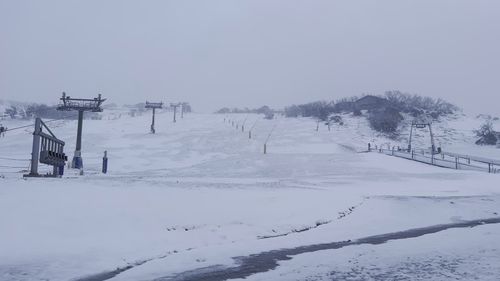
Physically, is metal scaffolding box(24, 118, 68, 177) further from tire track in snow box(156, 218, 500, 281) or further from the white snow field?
tire track in snow box(156, 218, 500, 281)

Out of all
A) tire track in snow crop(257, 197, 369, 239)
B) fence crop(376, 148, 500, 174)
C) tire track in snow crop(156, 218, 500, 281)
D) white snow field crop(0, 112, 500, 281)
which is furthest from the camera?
fence crop(376, 148, 500, 174)

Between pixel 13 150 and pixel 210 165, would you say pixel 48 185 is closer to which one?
pixel 210 165

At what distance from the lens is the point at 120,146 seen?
47656 millimetres

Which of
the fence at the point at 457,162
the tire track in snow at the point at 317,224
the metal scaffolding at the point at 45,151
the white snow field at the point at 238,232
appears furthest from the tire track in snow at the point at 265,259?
the fence at the point at 457,162

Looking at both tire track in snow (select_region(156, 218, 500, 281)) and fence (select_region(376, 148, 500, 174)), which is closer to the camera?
tire track in snow (select_region(156, 218, 500, 281))

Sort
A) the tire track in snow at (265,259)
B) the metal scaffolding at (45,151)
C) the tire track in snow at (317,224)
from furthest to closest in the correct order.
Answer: the metal scaffolding at (45,151) < the tire track in snow at (317,224) < the tire track in snow at (265,259)

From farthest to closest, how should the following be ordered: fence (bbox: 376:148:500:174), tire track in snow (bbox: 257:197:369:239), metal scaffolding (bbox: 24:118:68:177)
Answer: fence (bbox: 376:148:500:174) < metal scaffolding (bbox: 24:118:68:177) < tire track in snow (bbox: 257:197:369:239)

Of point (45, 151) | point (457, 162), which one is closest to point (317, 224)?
point (45, 151)

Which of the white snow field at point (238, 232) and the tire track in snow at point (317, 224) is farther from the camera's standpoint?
the tire track in snow at point (317, 224)

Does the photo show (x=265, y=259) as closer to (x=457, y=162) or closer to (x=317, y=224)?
(x=317, y=224)

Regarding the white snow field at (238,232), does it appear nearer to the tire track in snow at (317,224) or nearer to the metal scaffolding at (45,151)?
the tire track in snow at (317,224)

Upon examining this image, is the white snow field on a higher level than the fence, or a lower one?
lower

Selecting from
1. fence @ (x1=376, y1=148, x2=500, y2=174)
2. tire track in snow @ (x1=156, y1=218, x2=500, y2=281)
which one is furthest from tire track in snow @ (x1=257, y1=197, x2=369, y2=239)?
fence @ (x1=376, y1=148, x2=500, y2=174)

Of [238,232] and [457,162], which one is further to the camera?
[457,162]
